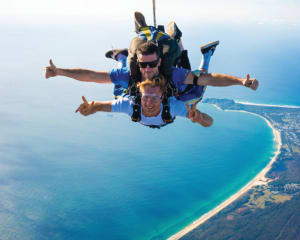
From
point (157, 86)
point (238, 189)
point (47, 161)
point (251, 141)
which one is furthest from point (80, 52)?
point (157, 86)

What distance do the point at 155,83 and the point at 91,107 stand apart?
32.2 inches

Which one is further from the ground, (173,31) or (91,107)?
(173,31)

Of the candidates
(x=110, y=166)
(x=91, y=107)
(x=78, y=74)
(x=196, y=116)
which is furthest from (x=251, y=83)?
(x=110, y=166)

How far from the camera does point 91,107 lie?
3287 millimetres

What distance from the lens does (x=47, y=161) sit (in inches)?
1465

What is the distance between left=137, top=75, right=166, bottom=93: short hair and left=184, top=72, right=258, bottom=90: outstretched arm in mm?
462

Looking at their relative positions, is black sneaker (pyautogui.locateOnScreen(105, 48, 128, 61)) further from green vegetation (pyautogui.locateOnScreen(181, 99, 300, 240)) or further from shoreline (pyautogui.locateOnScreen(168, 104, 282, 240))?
green vegetation (pyautogui.locateOnScreen(181, 99, 300, 240))

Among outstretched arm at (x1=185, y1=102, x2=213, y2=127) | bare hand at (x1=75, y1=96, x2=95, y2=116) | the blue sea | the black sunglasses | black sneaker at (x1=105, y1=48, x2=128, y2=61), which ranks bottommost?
the blue sea

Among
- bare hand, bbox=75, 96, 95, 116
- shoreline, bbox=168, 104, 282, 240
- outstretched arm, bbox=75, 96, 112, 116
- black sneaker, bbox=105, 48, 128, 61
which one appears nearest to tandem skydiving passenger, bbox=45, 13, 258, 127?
outstretched arm, bbox=75, 96, 112, 116

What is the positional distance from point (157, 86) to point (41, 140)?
139ft

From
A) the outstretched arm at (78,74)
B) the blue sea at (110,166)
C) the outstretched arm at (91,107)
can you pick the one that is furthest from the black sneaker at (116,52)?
the blue sea at (110,166)

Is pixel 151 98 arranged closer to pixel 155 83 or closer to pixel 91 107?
pixel 155 83

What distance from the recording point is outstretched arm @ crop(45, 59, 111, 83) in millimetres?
3514

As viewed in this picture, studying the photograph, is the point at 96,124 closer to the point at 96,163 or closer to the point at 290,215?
the point at 96,163
